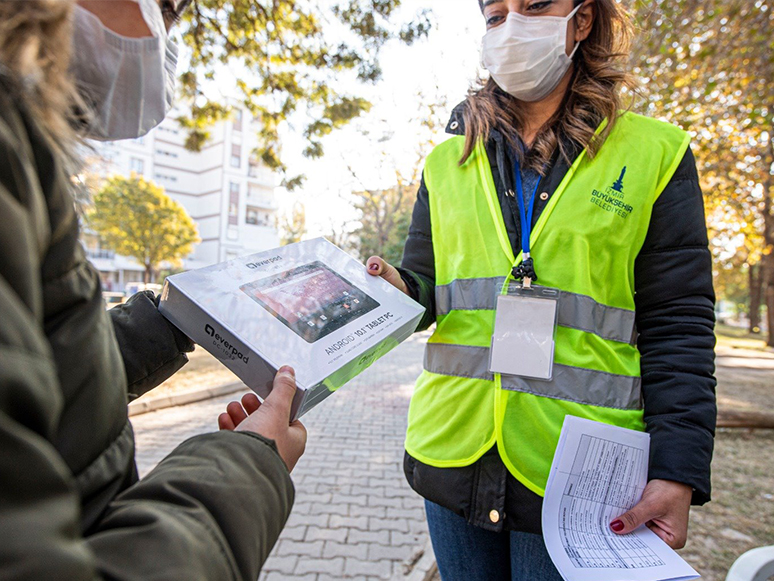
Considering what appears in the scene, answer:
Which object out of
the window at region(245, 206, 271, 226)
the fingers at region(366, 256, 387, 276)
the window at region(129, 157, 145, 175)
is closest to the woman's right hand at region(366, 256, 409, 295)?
the fingers at region(366, 256, 387, 276)

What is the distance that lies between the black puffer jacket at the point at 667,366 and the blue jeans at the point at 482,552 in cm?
8

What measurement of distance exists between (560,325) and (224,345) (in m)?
0.89

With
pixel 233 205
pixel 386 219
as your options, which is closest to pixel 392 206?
pixel 386 219

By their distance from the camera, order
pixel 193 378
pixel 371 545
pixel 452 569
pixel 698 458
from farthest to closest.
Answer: pixel 193 378 → pixel 371 545 → pixel 452 569 → pixel 698 458

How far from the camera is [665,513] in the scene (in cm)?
132

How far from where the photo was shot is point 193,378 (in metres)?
9.59

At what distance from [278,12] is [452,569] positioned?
24.8 ft

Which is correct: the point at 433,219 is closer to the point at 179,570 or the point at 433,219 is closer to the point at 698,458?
the point at 698,458

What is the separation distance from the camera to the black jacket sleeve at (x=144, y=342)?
1185 millimetres

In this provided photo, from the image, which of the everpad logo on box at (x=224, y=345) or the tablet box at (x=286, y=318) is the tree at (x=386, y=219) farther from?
the everpad logo on box at (x=224, y=345)

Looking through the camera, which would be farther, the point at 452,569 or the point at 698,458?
the point at 452,569

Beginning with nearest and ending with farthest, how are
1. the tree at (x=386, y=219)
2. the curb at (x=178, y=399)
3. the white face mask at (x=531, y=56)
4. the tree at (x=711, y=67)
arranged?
the white face mask at (x=531, y=56) < the tree at (x=711, y=67) < the curb at (x=178, y=399) < the tree at (x=386, y=219)

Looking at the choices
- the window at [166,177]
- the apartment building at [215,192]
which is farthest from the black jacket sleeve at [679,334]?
the window at [166,177]

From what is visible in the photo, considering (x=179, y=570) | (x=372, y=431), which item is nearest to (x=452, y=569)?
(x=179, y=570)
